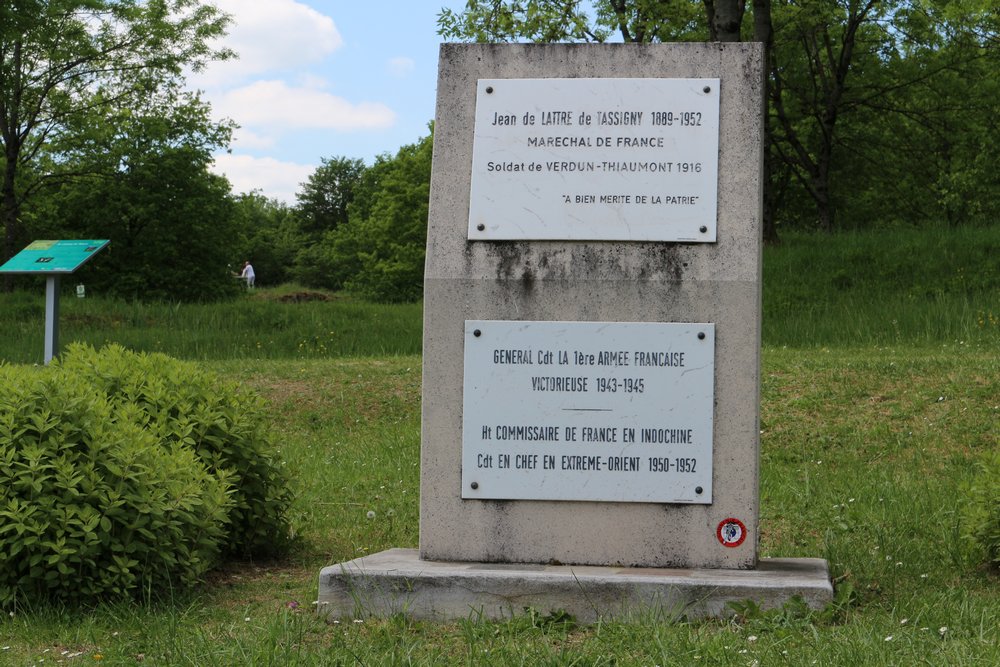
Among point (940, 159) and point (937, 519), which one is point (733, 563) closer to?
point (937, 519)

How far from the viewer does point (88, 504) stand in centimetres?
398

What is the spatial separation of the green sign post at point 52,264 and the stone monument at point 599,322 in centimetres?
672

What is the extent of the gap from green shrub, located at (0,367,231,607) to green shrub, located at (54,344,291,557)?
0.42 metres

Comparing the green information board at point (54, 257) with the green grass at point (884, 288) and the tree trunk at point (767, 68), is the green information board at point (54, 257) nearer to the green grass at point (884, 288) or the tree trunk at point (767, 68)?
the tree trunk at point (767, 68)

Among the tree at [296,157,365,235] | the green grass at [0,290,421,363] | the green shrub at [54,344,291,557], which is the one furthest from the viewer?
the tree at [296,157,365,235]

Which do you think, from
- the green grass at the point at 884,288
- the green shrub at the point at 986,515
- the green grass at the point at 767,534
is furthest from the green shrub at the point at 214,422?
the green grass at the point at 884,288

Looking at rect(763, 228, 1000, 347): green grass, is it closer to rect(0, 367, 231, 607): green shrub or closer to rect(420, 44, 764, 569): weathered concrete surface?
rect(420, 44, 764, 569): weathered concrete surface

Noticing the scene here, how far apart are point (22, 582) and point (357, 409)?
6102 millimetres

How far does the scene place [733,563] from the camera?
13.5 feet

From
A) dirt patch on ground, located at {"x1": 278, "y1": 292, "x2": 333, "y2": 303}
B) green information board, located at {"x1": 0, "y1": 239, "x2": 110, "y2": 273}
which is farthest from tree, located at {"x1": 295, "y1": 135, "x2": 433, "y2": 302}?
green information board, located at {"x1": 0, "y1": 239, "x2": 110, "y2": 273}

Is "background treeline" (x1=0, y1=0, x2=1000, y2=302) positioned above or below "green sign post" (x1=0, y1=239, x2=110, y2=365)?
above

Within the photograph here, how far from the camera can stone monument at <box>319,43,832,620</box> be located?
13.5ft

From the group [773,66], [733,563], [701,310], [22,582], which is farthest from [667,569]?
[773,66]

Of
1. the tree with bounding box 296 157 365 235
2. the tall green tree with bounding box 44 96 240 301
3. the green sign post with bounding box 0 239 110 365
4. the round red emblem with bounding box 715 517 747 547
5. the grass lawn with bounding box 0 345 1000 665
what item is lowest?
the grass lawn with bounding box 0 345 1000 665
